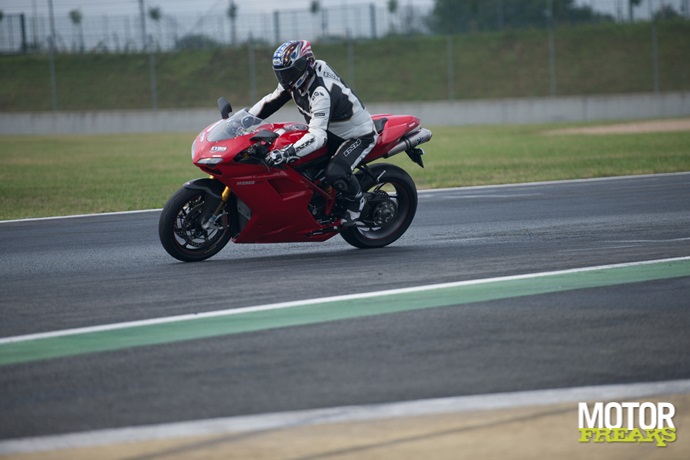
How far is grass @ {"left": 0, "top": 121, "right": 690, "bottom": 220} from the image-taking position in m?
17.2

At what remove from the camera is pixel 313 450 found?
13.7 feet

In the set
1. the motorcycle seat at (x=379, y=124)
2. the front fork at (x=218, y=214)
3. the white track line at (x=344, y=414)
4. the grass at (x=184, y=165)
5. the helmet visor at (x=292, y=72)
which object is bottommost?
the white track line at (x=344, y=414)

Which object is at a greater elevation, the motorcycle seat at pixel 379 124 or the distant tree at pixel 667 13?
the distant tree at pixel 667 13

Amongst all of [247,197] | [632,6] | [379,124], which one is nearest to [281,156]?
[247,197]

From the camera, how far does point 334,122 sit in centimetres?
964

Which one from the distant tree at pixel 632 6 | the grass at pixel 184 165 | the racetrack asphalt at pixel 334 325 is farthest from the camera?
the distant tree at pixel 632 6

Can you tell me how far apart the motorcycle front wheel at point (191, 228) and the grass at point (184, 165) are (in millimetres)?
6032

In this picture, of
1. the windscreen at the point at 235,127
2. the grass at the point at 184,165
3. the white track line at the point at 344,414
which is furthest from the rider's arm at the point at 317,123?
the grass at the point at 184,165

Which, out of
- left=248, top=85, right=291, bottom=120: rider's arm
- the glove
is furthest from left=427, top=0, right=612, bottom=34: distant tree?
the glove

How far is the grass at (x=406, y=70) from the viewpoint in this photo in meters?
49.1

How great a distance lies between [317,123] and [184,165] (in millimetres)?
15780

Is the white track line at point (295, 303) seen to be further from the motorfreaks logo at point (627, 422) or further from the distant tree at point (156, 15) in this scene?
the distant tree at point (156, 15)

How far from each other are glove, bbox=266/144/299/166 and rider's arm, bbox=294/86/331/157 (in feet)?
0.21

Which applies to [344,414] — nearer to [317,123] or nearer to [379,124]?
[317,123]
